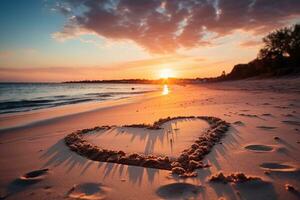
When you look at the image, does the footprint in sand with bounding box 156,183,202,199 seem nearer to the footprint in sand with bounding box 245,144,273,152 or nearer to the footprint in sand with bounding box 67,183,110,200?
the footprint in sand with bounding box 67,183,110,200

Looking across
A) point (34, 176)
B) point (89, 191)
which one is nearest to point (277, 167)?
point (89, 191)

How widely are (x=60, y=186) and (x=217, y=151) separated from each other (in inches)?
90.6

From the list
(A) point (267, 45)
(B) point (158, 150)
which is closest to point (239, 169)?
(B) point (158, 150)

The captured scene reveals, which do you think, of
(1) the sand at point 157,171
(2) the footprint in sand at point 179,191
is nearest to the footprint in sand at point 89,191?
(1) the sand at point 157,171

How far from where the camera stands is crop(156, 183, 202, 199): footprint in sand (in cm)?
236

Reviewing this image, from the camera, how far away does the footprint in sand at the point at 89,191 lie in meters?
2.48

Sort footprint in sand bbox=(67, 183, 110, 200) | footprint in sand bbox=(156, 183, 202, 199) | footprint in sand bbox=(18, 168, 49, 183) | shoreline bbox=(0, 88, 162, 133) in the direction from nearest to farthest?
1. footprint in sand bbox=(156, 183, 202, 199)
2. footprint in sand bbox=(67, 183, 110, 200)
3. footprint in sand bbox=(18, 168, 49, 183)
4. shoreline bbox=(0, 88, 162, 133)

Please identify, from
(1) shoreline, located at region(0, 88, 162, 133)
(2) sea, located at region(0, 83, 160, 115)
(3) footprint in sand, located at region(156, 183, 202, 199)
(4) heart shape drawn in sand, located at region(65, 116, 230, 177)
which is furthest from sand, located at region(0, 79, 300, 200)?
(2) sea, located at region(0, 83, 160, 115)

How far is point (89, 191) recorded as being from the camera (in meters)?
2.60

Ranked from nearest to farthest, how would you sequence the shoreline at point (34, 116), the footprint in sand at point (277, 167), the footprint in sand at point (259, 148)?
the footprint in sand at point (277, 167), the footprint in sand at point (259, 148), the shoreline at point (34, 116)

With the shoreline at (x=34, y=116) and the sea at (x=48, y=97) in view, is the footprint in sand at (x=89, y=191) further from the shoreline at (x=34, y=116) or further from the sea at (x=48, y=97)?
the sea at (x=48, y=97)

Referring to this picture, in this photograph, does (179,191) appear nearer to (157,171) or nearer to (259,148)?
(157,171)

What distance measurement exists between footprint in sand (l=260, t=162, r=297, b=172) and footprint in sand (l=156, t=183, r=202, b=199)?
1.03 metres

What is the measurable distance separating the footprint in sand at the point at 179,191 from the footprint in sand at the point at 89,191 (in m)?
0.62
